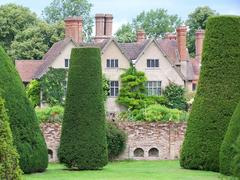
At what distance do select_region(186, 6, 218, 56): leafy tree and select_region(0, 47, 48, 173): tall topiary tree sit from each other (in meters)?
69.9

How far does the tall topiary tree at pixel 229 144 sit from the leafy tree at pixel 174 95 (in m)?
36.2

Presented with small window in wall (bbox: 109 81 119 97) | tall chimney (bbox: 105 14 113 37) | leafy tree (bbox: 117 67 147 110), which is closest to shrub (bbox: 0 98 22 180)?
leafy tree (bbox: 117 67 147 110)

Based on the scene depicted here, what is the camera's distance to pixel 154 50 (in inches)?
2357

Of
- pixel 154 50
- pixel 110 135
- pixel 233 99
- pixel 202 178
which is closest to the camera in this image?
pixel 202 178

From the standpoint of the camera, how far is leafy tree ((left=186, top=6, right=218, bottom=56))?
93.1m

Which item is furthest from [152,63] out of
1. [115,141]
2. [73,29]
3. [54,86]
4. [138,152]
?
[115,141]

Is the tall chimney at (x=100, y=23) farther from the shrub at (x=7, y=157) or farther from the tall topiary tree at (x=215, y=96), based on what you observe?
the shrub at (x=7, y=157)

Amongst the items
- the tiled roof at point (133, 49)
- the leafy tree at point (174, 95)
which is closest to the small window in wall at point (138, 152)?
the leafy tree at point (174, 95)

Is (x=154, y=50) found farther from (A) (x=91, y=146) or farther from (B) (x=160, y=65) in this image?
(A) (x=91, y=146)

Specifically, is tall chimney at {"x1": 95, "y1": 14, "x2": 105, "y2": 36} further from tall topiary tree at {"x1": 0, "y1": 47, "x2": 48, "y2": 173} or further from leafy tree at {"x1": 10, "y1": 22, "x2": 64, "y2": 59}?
tall topiary tree at {"x1": 0, "y1": 47, "x2": 48, "y2": 173}

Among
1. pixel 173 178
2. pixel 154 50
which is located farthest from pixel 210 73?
pixel 154 50

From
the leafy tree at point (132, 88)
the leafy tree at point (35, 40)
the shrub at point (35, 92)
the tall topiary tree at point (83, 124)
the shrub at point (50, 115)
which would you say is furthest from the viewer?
the leafy tree at point (35, 40)

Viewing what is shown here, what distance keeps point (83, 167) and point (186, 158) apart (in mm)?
3865

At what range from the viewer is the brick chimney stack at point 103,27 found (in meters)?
62.3
